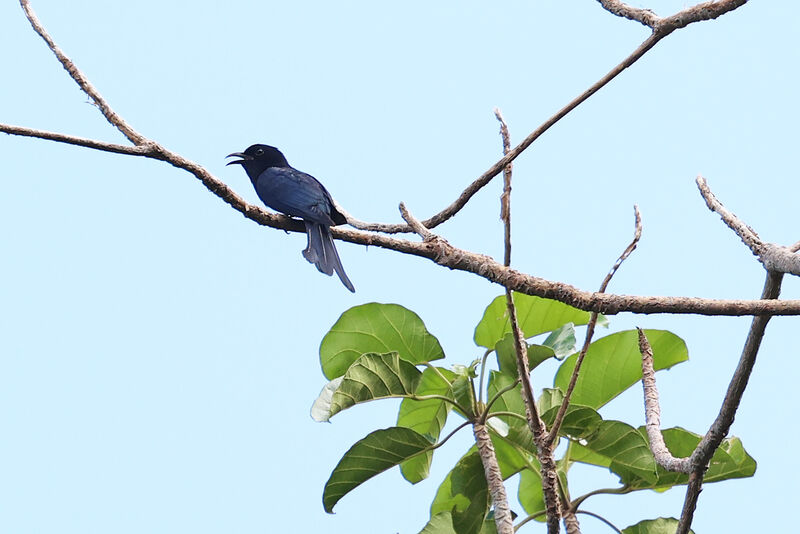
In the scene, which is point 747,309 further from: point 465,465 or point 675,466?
point 465,465

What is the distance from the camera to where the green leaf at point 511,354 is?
7.79ft

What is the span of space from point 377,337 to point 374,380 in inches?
9.7

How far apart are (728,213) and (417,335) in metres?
0.89

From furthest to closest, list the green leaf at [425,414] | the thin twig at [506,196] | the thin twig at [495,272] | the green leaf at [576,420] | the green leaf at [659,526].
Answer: the green leaf at [425,414]
the green leaf at [659,526]
the green leaf at [576,420]
the thin twig at [506,196]
the thin twig at [495,272]

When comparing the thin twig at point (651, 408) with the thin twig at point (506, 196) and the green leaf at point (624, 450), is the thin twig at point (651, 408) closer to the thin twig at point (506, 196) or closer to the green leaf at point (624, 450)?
the green leaf at point (624, 450)

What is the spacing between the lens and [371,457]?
2.41 meters

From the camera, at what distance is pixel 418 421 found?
8.91 feet

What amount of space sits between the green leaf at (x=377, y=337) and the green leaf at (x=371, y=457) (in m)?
0.26

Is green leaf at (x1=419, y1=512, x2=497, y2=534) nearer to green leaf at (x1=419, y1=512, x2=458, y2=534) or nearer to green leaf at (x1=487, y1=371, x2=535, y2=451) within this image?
green leaf at (x1=419, y1=512, x2=458, y2=534)

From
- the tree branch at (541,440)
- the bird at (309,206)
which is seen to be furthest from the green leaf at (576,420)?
the bird at (309,206)

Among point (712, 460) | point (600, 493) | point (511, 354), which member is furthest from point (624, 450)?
point (511, 354)

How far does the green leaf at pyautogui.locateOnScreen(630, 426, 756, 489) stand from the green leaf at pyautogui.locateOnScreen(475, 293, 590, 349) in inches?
14.3

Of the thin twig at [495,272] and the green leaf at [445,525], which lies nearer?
the thin twig at [495,272]

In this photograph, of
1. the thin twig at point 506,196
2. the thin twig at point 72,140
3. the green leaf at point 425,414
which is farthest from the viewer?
the green leaf at point 425,414
